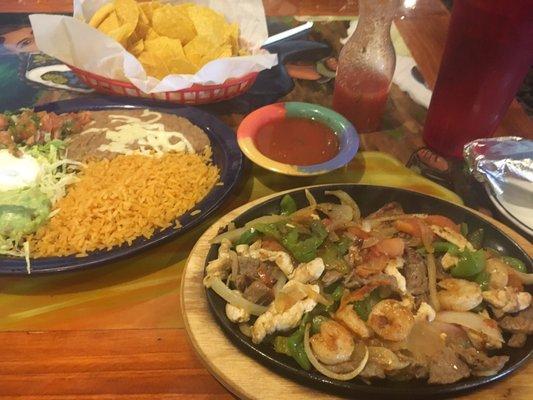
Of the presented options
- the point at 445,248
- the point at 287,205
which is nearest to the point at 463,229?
the point at 445,248

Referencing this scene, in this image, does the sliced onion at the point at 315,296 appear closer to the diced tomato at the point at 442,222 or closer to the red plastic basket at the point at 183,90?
the diced tomato at the point at 442,222

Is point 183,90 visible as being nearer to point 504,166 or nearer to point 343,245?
point 343,245

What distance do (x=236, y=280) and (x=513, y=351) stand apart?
0.83m

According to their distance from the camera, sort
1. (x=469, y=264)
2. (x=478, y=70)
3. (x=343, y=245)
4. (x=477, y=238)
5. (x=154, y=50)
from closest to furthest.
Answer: (x=469, y=264) < (x=343, y=245) < (x=477, y=238) < (x=478, y=70) < (x=154, y=50)

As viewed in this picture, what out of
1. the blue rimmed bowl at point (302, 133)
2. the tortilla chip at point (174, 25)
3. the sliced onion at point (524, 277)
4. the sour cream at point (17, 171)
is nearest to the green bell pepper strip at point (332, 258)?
the blue rimmed bowl at point (302, 133)

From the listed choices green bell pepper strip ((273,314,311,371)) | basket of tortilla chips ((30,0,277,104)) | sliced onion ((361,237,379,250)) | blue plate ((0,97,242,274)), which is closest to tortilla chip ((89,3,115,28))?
basket of tortilla chips ((30,0,277,104))

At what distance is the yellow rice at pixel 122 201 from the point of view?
178 cm

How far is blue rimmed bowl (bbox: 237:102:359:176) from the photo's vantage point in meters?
2.04

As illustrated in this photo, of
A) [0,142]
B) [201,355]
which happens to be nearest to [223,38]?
[0,142]

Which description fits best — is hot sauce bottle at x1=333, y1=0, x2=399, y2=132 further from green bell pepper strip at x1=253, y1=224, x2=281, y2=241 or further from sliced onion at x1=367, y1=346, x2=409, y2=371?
sliced onion at x1=367, y1=346, x2=409, y2=371

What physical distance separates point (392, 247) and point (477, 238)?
351 millimetres

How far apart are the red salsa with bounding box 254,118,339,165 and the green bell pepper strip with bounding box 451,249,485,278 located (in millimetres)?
744

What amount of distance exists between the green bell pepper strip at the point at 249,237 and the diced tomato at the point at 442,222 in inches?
24.0

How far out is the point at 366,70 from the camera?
8.01ft
